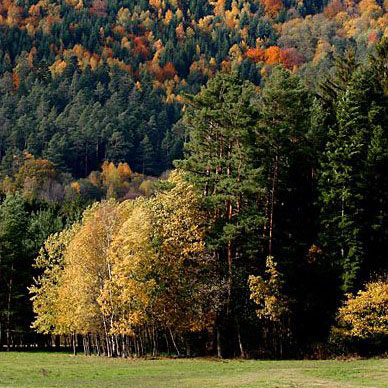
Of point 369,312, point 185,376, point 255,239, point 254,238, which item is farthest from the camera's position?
point 255,239

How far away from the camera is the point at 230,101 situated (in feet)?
193

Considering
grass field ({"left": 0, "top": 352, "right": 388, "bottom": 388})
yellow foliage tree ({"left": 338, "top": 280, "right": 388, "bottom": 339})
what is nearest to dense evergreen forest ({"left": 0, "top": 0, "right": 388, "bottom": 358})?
yellow foliage tree ({"left": 338, "top": 280, "right": 388, "bottom": 339})

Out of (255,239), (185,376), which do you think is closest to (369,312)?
(255,239)

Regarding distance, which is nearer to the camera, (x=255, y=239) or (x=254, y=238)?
(x=254, y=238)

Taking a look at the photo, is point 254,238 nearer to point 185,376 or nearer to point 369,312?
point 369,312

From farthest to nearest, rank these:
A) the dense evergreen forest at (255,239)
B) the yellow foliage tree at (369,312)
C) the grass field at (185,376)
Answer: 1. the dense evergreen forest at (255,239)
2. the yellow foliage tree at (369,312)
3. the grass field at (185,376)

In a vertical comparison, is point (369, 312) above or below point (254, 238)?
below

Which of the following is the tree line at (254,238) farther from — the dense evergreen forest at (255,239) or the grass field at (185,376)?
the grass field at (185,376)

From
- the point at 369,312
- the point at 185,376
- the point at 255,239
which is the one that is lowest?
the point at 185,376

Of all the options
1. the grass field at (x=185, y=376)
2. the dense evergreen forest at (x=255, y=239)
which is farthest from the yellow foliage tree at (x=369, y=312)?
the grass field at (x=185, y=376)

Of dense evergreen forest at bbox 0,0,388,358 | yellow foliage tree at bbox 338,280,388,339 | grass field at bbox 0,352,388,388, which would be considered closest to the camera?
grass field at bbox 0,352,388,388

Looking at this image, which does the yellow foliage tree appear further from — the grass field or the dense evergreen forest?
the grass field

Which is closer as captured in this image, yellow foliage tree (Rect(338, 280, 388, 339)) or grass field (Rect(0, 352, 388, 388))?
grass field (Rect(0, 352, 388, 388))

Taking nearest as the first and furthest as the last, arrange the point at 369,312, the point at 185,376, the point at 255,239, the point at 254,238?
the point at 185,376 < the point at 369,312 < the point at 254,238 < the point at 255,239
